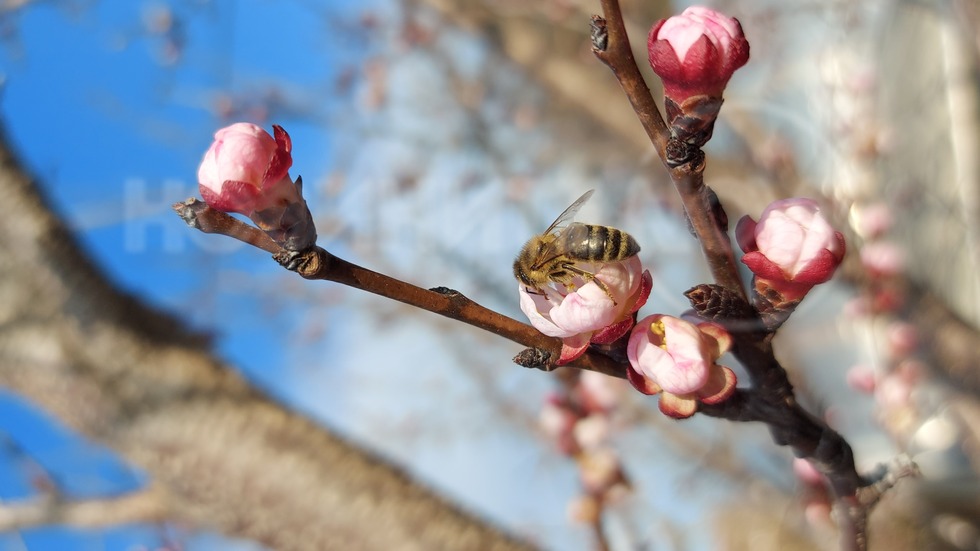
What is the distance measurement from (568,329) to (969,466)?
218 centimetres

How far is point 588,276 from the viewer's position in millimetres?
591

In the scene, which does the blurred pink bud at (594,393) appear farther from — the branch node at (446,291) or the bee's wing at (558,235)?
the branch node at (446,291)

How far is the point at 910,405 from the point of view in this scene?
74.3 inches

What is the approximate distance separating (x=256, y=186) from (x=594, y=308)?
0.87ft

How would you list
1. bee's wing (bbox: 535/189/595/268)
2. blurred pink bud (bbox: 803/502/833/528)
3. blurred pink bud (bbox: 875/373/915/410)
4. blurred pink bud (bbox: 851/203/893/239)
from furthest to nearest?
blurred pink bud (bbox: 851/203/893/239) < blurred pink bud (bbox: 875/373/915/410) < blurred pink bud (bbox: 803/502/833/528) < bee's wing (bbox: 535/189/595/268)

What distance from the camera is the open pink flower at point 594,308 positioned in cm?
51

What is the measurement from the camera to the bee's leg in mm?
544

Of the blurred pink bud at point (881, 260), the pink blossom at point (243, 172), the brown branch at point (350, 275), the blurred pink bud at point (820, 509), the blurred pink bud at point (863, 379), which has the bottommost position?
the brown branch at point (350, 275)

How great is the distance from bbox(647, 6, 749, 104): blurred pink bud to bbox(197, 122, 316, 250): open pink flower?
0.28m

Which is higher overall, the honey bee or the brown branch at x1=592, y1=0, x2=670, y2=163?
the honey bee

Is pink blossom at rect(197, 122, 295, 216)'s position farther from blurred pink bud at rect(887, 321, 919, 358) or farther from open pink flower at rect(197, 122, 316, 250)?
blurred pink bud at rect(887, 321, 919, 358)

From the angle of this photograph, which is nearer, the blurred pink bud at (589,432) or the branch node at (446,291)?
the branch node at (446,291)

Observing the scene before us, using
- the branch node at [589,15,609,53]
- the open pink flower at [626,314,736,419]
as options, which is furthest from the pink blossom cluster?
the branch node at [589,15,609,53]

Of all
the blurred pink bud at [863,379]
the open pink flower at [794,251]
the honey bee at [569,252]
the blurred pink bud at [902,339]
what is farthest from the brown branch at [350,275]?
the blurred pink bud at [863,379]
